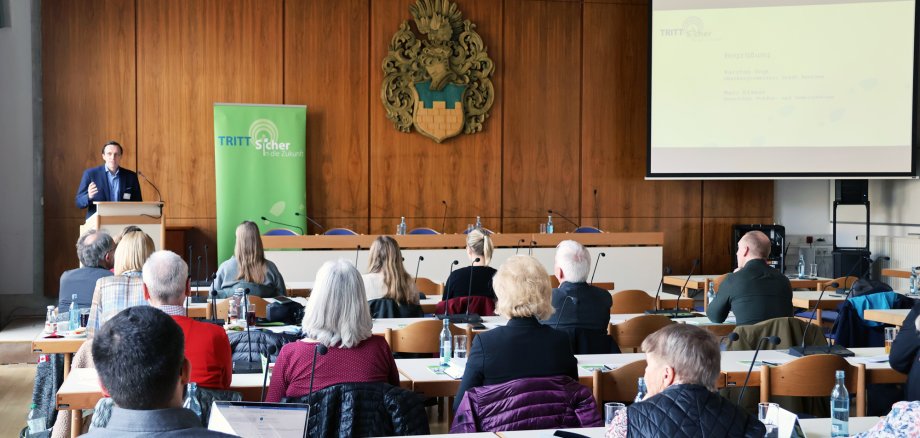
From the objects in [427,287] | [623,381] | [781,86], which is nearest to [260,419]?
[623,381]

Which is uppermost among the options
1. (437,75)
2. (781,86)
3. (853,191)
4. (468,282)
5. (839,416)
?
(437,75)

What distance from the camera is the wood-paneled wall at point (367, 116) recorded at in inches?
416

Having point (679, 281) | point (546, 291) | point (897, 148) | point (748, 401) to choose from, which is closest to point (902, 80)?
point (897, 148)

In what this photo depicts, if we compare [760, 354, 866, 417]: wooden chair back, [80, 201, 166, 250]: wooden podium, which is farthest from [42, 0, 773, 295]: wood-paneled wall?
[760, 354, 866, 417]: wooden chair back

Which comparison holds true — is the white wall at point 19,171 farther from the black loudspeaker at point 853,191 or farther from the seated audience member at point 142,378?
the seated audience member at point 142,378

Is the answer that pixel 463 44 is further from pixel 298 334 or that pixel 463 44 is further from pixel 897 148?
pixel 298 334

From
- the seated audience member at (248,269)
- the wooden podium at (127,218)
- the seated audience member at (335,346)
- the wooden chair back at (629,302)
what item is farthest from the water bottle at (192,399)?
the wooden podium at (127,218)

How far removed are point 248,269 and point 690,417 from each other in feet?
13.7

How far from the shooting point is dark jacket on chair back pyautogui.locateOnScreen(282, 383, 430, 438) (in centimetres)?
320

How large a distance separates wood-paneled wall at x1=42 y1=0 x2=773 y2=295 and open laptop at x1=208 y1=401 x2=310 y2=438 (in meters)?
8.98

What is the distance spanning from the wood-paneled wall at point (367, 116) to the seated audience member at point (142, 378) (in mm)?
9469

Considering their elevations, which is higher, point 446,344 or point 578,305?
point 578,305

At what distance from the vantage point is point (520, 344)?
3451mm

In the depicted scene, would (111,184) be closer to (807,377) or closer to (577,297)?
(577,297)
